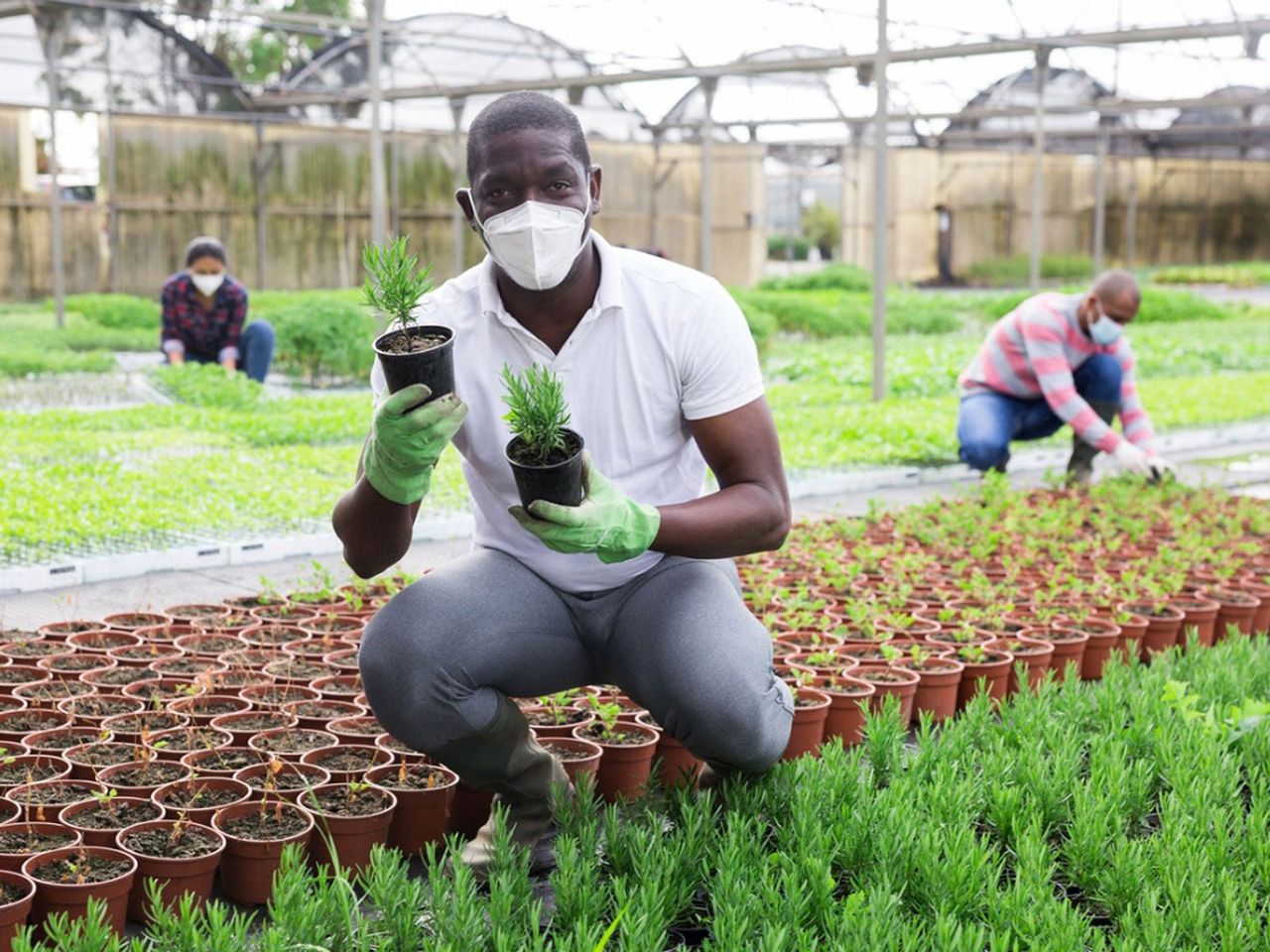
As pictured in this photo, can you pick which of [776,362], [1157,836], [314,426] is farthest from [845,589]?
[776,362]

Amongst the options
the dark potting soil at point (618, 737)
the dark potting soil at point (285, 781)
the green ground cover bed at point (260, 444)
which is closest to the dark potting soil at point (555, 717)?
the dark potting soil at point (618, 737)

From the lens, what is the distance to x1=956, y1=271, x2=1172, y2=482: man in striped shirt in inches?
260

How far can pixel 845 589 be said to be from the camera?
5.02m

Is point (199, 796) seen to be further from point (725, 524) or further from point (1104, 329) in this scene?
point (1104, 329)

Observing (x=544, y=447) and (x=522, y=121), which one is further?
(x=522, y=121)

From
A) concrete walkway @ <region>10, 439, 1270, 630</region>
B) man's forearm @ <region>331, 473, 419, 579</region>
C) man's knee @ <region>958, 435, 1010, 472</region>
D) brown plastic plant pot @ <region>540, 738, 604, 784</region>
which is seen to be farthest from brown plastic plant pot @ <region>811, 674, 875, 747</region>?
man's knee @ <region>958, 435, 1010, 472</region>

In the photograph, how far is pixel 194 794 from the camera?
2842mm

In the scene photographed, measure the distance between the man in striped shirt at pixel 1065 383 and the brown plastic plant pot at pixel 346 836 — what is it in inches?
183

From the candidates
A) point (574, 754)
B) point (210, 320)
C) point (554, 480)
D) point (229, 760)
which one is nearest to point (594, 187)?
point (554, 480)

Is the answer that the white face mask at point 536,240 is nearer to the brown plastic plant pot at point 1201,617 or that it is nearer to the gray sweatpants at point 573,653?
the gray sweatpants at point 573,653

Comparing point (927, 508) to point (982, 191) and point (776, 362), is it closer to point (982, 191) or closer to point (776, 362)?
point (776, 362)

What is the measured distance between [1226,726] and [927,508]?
3064 millimetres

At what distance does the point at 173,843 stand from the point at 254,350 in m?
8.14

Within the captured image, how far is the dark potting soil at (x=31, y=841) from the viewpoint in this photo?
258 centimetres
